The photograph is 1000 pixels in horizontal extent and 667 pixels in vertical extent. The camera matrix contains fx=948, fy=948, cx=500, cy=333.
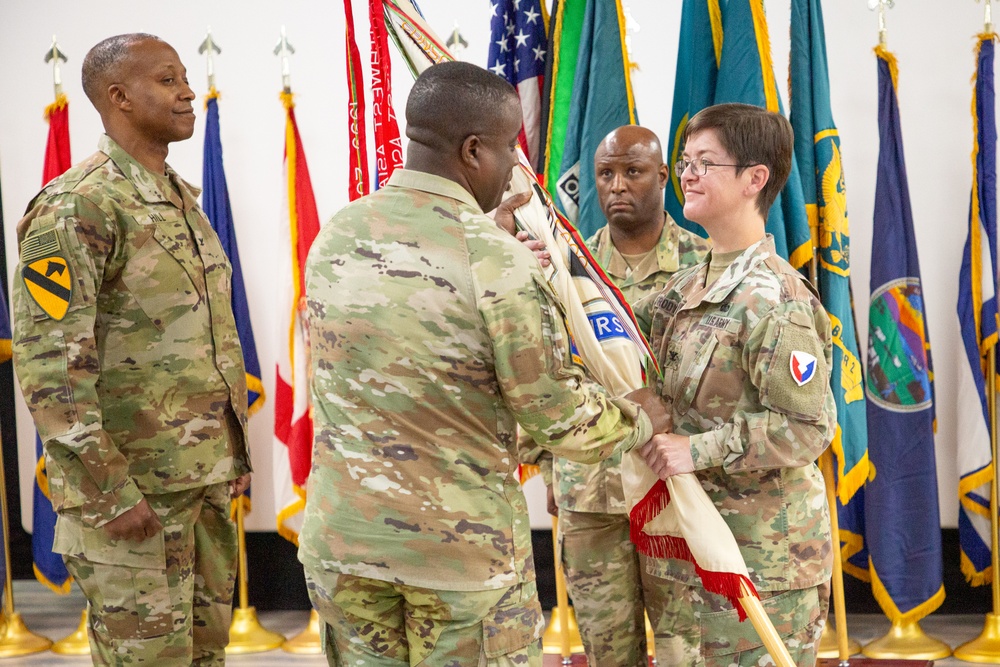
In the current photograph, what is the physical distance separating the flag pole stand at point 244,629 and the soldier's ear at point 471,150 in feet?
8.51

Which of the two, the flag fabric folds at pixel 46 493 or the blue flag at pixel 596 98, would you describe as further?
the flag fabric folds at pixel 46 493

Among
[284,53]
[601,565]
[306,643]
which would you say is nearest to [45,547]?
[306,643]

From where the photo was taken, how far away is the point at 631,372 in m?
1.87

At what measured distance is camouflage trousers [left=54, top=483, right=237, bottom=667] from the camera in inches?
81.9

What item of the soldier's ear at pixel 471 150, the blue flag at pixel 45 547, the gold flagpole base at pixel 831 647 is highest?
the soldier's ear at pixel 471 150

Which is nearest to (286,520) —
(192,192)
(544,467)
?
(544,467)

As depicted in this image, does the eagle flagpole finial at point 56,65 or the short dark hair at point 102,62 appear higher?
the eagle flagpole finial at point 56,65

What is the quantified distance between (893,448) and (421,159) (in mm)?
2564

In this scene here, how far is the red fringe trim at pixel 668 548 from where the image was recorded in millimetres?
1754

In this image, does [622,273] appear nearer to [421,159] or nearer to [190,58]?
[421,159]

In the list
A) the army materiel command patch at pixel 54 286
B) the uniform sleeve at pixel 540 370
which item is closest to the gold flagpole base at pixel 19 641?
the army materiel command patch at pixel 54 286

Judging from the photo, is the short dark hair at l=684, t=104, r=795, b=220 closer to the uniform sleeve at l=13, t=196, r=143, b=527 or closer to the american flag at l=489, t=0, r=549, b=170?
the uniform sleeve at l=13, t=196, r=143, b=527

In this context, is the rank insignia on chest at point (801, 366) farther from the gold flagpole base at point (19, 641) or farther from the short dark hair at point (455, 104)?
the gold flagpole base at point (19, 641)

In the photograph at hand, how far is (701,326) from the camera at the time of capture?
1.90 metres
